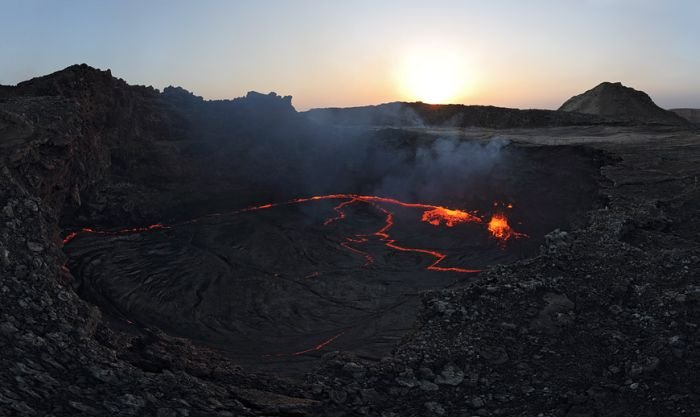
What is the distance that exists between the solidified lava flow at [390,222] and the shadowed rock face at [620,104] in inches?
1362

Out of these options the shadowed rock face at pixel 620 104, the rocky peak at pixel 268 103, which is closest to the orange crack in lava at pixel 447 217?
the rocky peak at pixel 268 103

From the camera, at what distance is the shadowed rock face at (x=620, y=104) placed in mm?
52625

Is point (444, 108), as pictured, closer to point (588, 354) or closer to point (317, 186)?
point (317, 186)

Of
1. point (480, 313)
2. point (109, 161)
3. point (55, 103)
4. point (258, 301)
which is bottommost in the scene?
point (258, 301)

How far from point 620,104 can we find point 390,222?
43.4 meters

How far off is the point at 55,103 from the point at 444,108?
4225 cm

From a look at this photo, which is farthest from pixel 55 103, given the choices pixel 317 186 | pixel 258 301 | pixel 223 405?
pixel 223 405

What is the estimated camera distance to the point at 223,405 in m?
7.83

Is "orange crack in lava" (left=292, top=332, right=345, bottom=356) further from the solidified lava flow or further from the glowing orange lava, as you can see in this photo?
the glowing orange lava

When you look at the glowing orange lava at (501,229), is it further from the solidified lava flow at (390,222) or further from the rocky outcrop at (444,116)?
the rocky outcrop at (444,116)

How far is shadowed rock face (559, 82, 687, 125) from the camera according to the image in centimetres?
5262

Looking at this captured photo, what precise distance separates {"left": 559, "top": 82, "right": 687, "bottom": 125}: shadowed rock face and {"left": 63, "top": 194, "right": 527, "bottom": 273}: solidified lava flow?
3460 centimetres

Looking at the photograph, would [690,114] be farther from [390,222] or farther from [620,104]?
[390,222]

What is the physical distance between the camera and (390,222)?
80.6 ft
